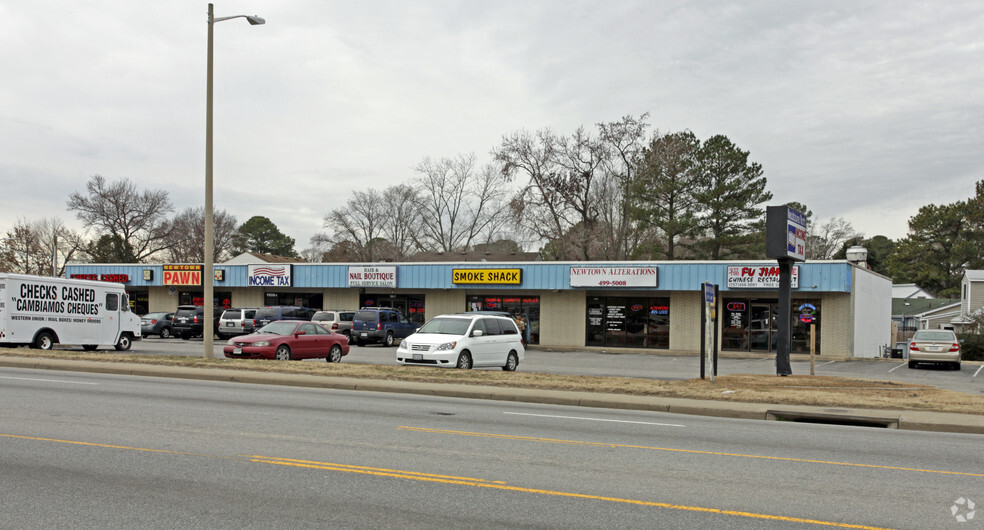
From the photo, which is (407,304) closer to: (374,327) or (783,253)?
(374,327)

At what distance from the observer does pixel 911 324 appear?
213 feet

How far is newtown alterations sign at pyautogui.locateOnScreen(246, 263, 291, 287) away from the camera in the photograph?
44.6 metres

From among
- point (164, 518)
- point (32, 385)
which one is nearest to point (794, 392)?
point (164, 518)

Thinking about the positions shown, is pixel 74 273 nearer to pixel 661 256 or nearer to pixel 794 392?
pixel 661 256

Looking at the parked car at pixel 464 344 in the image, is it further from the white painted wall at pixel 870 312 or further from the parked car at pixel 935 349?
the white painted wall at pixel 870 312

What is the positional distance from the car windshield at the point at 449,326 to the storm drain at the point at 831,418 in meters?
8.95

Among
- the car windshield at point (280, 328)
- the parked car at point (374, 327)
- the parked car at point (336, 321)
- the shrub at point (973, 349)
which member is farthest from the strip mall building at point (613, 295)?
the car windshield at point (280, 328)

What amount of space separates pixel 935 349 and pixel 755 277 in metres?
7.76

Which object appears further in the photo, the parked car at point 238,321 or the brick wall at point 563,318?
the brick wall at point 563,318

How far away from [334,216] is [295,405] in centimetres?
A: 6661

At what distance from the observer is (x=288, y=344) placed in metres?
22.4

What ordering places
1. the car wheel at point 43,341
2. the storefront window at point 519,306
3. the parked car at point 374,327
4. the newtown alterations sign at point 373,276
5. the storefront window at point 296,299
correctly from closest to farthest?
the car wheel at point 43,341
the parked car at point 374,327
the storefront window at point 519,306
the newtown alterations sign at point 373,276
the storefront window at point 296,299

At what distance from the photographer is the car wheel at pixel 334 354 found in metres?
23.8

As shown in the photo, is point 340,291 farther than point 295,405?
Yes
